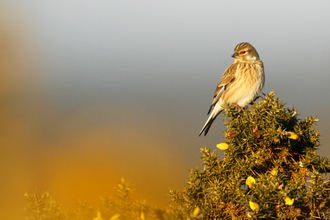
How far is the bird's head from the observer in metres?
4.80

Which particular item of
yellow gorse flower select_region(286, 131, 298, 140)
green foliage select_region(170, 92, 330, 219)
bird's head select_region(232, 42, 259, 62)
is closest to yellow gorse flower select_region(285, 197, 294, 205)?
green foliage select_region(170, 92, 330, 219)

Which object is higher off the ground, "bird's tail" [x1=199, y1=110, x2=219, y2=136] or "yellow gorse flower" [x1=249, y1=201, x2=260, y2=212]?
"bird's tail" [x1=199, y1=110, x2=219, y2=136]

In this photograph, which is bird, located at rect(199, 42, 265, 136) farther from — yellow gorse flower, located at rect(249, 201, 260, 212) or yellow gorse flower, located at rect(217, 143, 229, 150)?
yellow gorse flower, located at rect(249, 201, 260, 212)

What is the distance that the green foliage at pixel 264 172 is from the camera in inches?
66.1

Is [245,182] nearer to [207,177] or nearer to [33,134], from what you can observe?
[207,177]

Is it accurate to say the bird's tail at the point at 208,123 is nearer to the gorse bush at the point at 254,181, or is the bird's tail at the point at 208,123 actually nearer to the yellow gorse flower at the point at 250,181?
the gorse bush at the point at 254,181

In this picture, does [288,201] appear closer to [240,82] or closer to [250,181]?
[250,181]

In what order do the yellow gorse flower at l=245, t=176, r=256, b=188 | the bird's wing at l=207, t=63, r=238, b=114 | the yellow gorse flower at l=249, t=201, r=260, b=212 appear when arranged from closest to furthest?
the yellow gorse flower at l=249, t=201, r=260, b=212
the yellow gorse flower at l=245, t=176, r=256, b=188
the bird's wing at l=207, t=63, r=238, b=114

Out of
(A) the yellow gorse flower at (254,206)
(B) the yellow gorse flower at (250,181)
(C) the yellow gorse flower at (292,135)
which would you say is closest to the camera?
(A) the yellow gorse flower at (254,206)

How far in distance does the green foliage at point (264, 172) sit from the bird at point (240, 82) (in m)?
2.35

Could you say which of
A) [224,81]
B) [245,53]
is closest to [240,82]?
[224,81]

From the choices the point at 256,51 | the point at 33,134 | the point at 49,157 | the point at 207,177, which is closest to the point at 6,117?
the point at 33,134

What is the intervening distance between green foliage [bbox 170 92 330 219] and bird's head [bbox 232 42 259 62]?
2.85 m

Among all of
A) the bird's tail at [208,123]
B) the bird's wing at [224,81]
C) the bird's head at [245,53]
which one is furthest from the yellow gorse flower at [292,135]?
the bird's head at [245,53]
